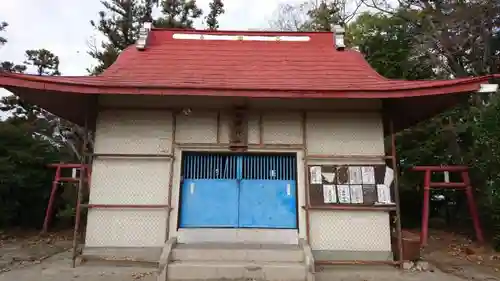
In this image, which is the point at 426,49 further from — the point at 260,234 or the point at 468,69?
the point at 260,234

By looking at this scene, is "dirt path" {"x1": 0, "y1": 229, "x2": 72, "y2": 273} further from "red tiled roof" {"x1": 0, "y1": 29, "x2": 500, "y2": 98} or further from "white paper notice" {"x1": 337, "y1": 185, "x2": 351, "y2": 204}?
"white paper notice" {"x1": 337, "y1": 185, "x2": 351, "y2": 204}

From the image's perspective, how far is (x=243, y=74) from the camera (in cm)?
823

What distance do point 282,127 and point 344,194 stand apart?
5.92ft

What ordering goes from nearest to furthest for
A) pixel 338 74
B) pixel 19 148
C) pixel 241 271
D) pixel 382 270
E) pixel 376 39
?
pixel 241 271 < pixel 382 270 < pixel 338 74 < pixel 19 148 < pixel 376 39

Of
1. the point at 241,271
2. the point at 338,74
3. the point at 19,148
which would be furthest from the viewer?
the point at 19,148

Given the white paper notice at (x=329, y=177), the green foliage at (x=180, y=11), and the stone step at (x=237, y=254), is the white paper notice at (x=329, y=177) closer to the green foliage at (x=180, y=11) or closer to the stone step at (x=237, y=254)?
the stone step at (x=237, y=254)

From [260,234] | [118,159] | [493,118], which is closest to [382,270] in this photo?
[260,234]

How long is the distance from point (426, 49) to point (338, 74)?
8.32m

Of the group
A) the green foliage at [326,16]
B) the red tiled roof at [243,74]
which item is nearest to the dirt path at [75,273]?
the red tiled roof at [243,74]

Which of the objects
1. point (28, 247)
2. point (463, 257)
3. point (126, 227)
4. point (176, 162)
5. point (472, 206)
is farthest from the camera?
point (28, 247)

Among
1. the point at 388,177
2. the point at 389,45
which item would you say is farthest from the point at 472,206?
the point at 389,45

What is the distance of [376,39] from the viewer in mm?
16219

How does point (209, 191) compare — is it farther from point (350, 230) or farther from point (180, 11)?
point (180, 11)

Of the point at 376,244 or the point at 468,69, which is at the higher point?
the point at 468,69
